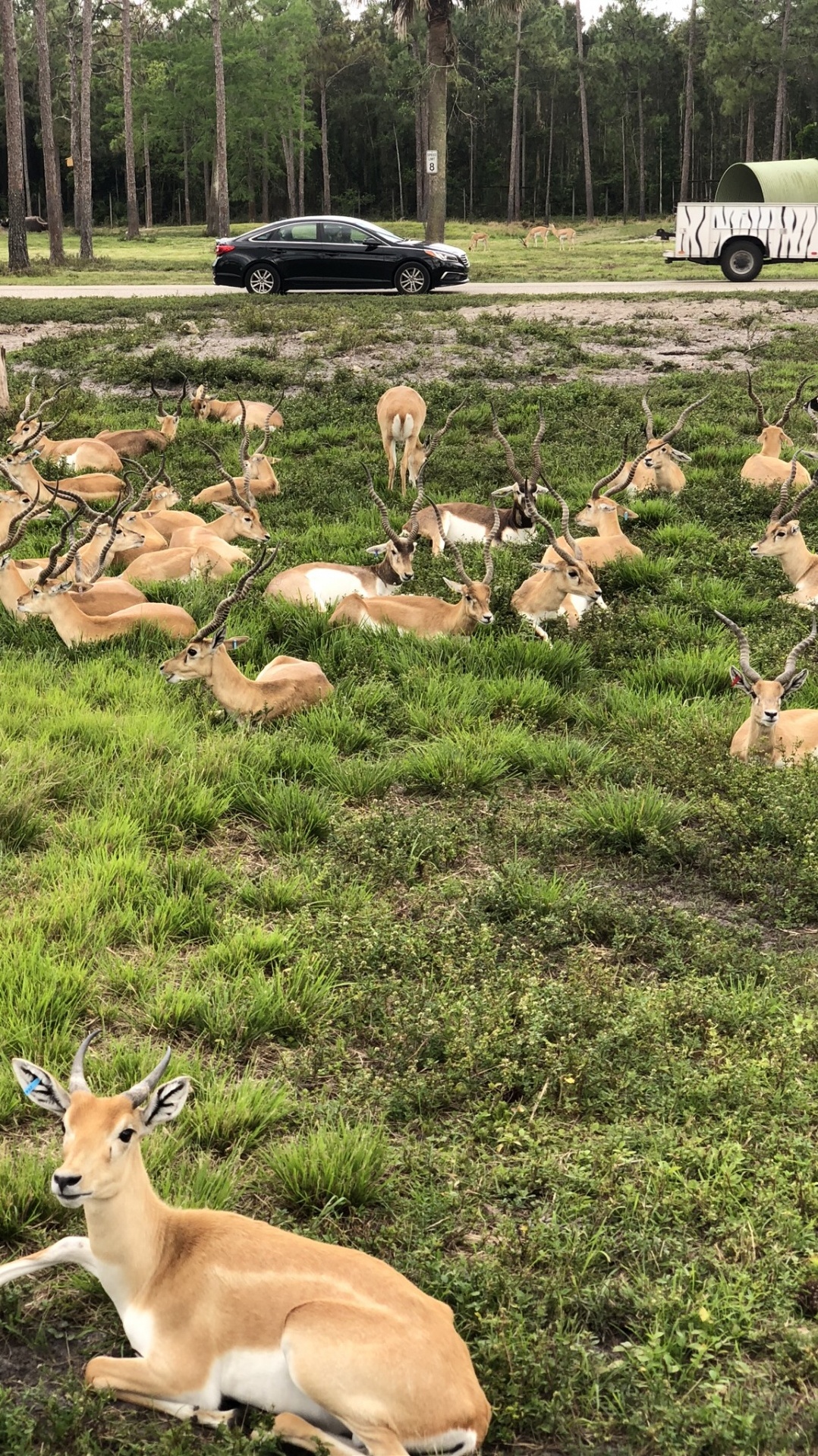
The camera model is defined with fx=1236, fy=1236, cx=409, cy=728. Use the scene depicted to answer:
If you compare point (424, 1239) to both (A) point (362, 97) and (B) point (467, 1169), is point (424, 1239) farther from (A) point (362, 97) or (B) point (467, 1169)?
(A) point (362, 97)

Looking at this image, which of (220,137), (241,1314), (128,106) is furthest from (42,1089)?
(128,106)

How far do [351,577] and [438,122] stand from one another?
22.9 meters

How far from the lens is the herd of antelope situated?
6.22 m

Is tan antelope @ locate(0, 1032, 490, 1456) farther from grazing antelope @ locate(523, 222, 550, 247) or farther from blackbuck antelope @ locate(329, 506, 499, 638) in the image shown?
grazing antelope @ locate(523, 222, 550, 247)

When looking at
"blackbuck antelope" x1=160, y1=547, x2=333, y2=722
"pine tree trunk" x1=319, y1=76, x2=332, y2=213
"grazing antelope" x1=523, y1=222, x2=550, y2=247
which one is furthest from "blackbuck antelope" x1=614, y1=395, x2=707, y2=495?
"pine tree trunk" x1=319, y1=76, x2=332, y2=213

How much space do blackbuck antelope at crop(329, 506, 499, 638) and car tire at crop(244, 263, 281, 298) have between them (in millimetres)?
14514

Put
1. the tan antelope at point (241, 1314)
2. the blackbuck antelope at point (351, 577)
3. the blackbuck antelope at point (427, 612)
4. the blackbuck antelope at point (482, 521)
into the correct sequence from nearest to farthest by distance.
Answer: the tan antelope at point (241, 1314) < the blackbuck antelope at point (427, 612) < the blackbuck antelope at point (351, 577) < the blackbuck antelope at point (482, 521)

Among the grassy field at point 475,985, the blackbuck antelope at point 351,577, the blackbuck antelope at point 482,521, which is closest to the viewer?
the grassy field at point 475,985

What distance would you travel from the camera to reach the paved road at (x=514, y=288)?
790 inches

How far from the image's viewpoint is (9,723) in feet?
19.1

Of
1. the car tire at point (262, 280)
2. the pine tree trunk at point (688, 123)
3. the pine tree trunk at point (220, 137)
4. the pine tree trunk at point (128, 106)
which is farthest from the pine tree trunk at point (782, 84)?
the car tire at point (262, 280)

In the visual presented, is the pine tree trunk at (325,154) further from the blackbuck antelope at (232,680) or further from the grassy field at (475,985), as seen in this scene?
the blackbuck antelope at (232,680)

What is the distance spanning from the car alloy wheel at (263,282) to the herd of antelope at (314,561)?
10220 mm

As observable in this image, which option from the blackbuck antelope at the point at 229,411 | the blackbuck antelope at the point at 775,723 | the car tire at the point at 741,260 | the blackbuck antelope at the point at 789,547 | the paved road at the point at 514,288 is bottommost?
the blackbuck antelope at the point at 775,723
